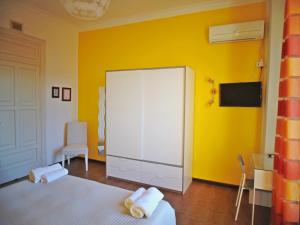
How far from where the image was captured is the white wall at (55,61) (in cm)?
331

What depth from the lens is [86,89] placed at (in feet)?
13.9

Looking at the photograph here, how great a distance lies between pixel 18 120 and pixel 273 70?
3.73m

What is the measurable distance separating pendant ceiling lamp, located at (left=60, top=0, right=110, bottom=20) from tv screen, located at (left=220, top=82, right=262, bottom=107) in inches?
80.8

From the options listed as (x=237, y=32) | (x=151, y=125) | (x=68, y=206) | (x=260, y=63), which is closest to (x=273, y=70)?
(x=260, y=63)

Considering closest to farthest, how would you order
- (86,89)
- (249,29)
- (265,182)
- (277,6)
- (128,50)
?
(265,182)
(277,6)
(249,29)
(128,50)
(86,89)

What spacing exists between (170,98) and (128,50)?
1493 millimetres

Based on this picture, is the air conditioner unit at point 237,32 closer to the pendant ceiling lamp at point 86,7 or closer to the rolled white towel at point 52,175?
the pendant ceiling lamp at point 86,7

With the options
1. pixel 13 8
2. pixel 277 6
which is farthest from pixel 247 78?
pixel 13 8

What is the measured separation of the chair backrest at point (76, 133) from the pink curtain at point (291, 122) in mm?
3444

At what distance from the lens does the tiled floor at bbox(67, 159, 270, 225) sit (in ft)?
7.43

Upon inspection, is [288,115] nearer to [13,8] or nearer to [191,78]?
[191,78]

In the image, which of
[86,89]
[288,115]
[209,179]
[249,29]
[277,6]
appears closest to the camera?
[288,115]

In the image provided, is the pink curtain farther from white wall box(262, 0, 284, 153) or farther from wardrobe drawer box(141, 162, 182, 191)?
wardrobe drawer box(141, 162, 182, 191)

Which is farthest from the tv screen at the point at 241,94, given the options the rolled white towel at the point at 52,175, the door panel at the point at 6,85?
the door panel at the point at 6,85
